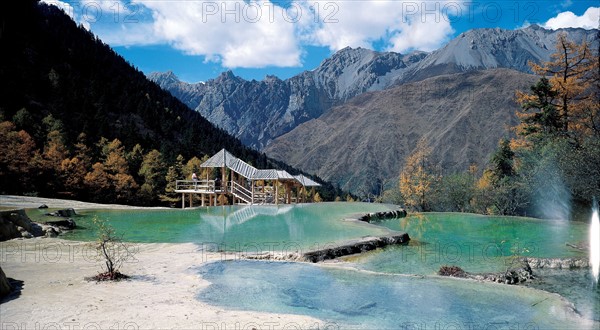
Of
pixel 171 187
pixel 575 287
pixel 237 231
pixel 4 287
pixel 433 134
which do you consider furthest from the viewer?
pixel 433 134

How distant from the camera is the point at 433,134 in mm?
155625

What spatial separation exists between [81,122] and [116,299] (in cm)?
5554

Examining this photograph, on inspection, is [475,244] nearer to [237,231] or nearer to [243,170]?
[237,231]

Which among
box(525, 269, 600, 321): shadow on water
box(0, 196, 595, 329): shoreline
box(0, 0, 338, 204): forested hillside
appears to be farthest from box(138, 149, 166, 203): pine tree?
box(525, 269, 600, 321): shadow on water

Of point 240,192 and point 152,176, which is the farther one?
point 152,176

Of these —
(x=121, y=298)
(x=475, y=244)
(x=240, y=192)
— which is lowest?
(x=475, y=244)

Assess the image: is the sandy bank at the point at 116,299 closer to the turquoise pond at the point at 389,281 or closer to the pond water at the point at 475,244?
the turquoise pond at the point at 389,281

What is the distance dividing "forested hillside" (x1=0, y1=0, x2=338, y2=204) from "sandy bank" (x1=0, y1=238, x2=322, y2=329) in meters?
17.7

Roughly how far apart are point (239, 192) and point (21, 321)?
88.7 ft

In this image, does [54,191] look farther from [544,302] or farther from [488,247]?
[544,302]

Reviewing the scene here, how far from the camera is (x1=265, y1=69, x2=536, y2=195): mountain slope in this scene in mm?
133625

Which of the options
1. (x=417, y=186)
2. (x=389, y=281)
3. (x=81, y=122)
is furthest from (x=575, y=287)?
(x=81, y=122)

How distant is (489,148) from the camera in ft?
413

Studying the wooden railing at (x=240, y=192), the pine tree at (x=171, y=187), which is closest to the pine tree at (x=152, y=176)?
the pine tree at (x=171, y=187)
